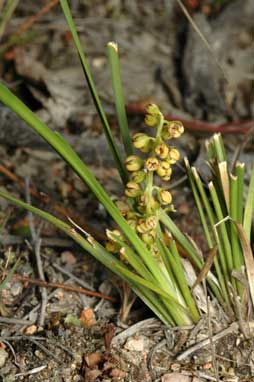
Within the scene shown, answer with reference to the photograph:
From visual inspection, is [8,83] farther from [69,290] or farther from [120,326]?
[120,326]

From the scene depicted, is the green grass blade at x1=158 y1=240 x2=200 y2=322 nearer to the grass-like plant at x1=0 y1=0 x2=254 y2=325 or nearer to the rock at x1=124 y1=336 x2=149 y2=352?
the grass-like plant at x1=0 y1=0 x2=254 y2=325

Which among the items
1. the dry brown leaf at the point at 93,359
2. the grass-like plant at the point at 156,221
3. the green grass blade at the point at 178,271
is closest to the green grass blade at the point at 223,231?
the grass-like plant at the point at 156,221

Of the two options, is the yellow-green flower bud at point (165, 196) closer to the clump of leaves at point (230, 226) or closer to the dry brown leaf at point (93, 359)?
the clump of leaves at point (230, 226)

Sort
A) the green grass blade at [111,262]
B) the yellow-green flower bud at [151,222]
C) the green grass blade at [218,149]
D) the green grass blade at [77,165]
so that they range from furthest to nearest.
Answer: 1. the green grass blade at [218,149]
2. the yellow-green flower bud at [151,222]
3. the green grass blade at [111,262]
4. the green grass blade at [77,165]

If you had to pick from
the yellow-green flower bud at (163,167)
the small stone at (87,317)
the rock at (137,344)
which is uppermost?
the yellow-green flower bud at (163,167)

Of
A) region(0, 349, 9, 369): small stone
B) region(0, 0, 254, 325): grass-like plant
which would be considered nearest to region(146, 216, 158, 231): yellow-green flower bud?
region(0, 0, 254, 325): grass-like plant

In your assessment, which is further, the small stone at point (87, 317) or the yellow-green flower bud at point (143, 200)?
the small stone at point (87, 317)

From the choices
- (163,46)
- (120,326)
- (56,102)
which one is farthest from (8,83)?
(120,326)
